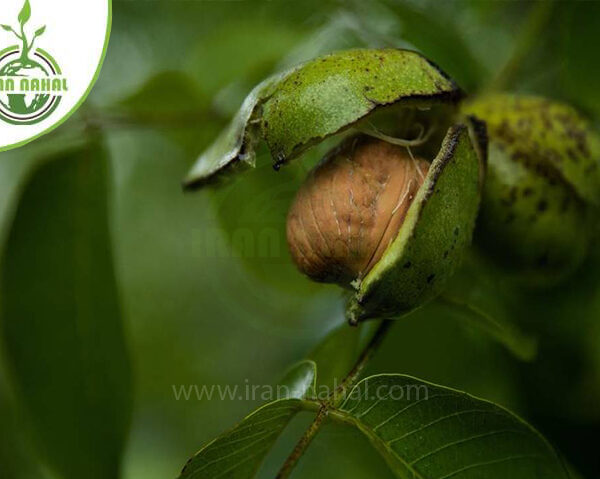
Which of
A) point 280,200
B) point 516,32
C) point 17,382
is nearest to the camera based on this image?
point 17,382

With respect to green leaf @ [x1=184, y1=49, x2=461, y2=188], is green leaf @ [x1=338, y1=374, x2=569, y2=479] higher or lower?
lower

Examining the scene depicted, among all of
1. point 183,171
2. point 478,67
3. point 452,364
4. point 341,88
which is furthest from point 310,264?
point 183,171

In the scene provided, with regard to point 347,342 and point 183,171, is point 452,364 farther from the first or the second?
point 183,171

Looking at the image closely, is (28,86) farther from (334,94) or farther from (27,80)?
(334,94)

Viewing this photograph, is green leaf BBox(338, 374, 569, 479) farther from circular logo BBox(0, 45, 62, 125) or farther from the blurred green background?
circular logo BBox(0, 45, 62, 125)

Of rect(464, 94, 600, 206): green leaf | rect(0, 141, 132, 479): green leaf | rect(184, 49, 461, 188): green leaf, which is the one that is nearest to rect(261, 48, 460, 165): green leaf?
rect(184, 49, 461, 188): green leaf

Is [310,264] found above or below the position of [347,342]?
above
